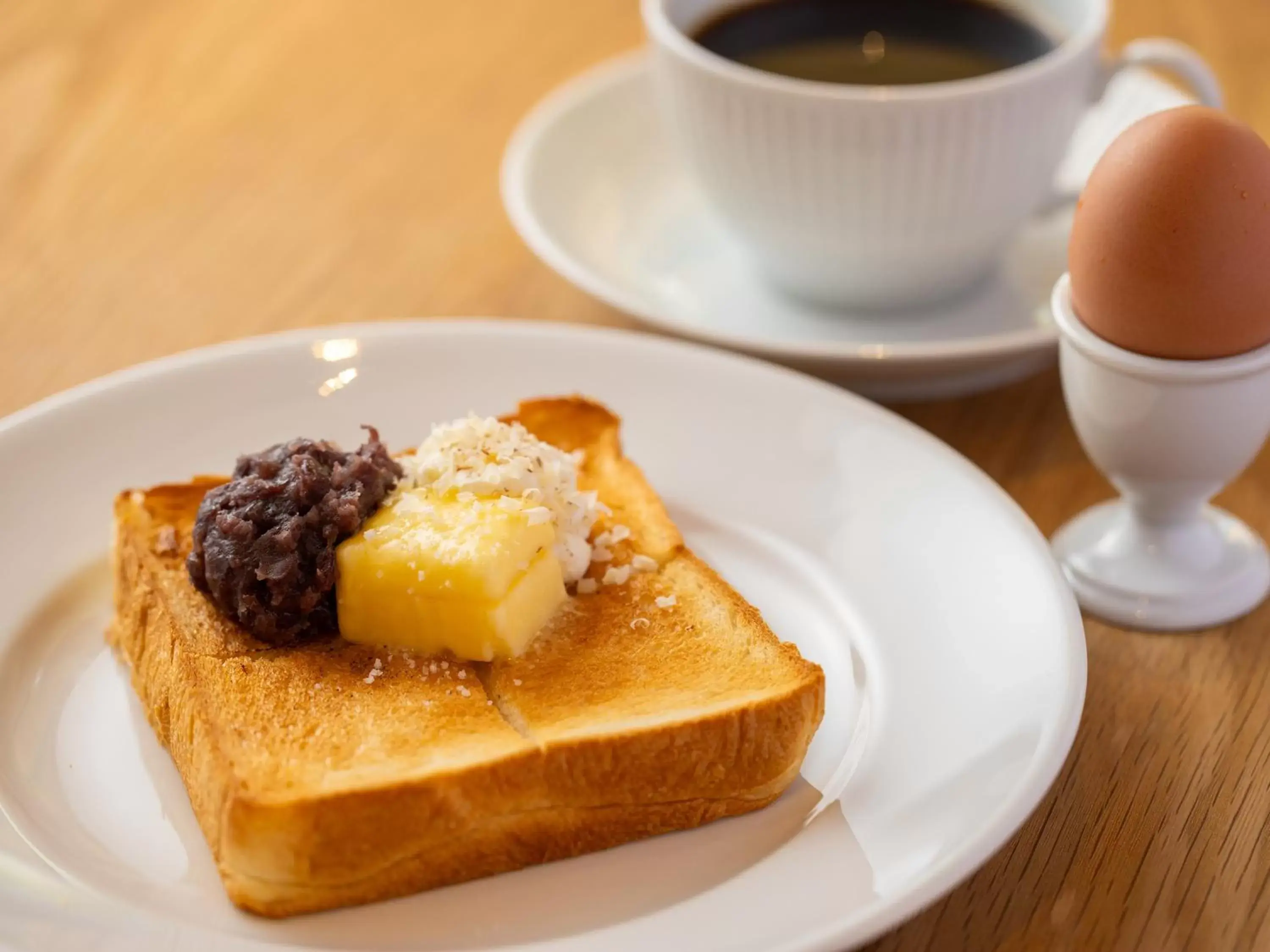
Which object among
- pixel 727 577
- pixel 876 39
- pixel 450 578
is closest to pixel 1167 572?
pixel 727 577

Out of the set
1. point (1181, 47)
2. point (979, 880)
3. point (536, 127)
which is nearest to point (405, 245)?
point (536, 127)

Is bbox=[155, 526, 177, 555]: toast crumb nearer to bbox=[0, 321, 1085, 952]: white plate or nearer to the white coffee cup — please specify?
bbox=[0, 321, 1085, 952]: white plate

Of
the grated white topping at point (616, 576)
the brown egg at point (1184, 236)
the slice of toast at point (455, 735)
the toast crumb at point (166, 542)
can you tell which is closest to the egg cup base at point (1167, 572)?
the brown egg at point (1184, 236)

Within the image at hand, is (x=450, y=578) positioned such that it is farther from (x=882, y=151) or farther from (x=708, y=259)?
(x=708, y=259)

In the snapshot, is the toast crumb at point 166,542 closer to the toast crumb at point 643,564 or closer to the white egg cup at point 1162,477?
the toast crumb at point 643,564

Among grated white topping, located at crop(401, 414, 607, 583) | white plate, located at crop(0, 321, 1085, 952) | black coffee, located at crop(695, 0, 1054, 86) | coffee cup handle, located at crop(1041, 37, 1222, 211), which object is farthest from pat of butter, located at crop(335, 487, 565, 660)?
coffee cup handle, located at crop(1041, 37, 1222, 211)
